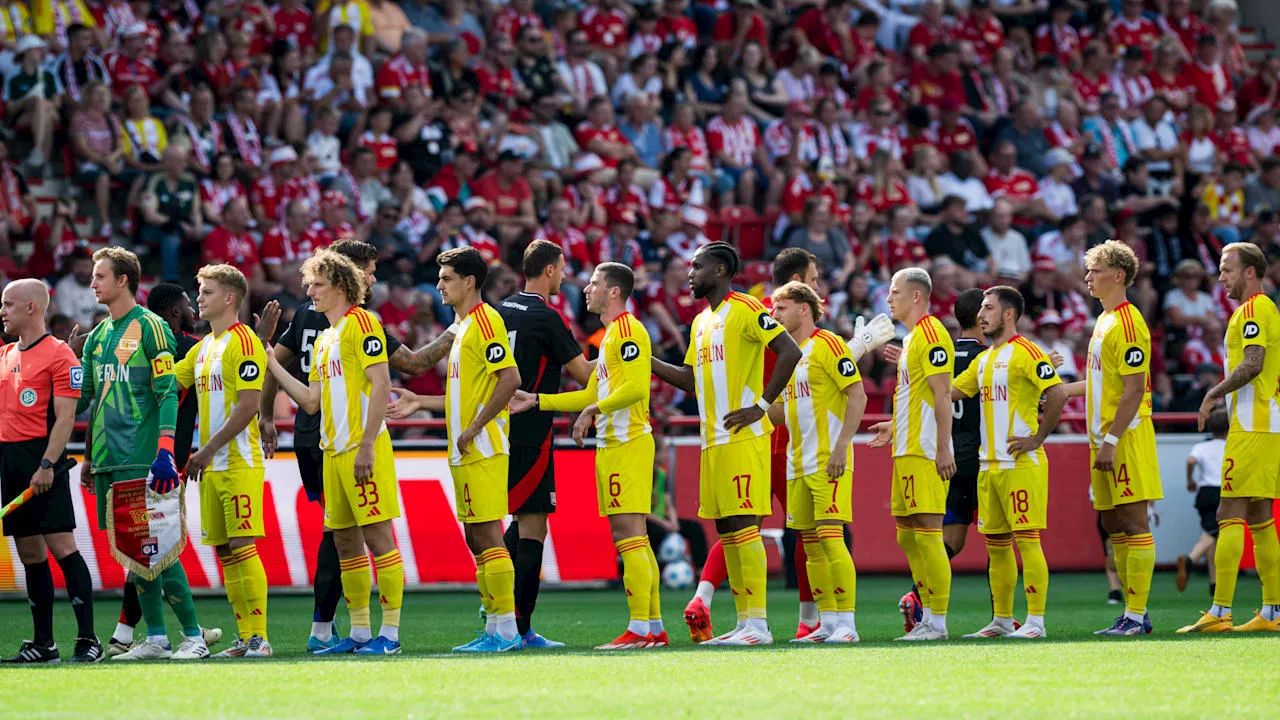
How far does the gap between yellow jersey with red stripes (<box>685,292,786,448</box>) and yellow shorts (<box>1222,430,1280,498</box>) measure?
10.6 ft

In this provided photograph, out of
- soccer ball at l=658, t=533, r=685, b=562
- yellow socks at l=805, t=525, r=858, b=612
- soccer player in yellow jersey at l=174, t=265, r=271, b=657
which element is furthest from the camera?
soccer ball at l=658, t=533, r=685, b=562

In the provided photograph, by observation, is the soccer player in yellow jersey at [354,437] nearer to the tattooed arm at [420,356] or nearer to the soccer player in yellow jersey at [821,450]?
the tattooed arm at [420,356]

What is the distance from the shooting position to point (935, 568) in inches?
396

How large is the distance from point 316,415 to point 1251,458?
6.14 metres

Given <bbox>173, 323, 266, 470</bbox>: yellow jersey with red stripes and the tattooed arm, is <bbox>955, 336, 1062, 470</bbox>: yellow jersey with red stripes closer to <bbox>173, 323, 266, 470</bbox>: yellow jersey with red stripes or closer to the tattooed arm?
the tattooed arm

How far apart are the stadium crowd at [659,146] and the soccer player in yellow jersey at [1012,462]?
7246 millimetres

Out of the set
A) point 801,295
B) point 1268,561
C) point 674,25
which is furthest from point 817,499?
point 674,25

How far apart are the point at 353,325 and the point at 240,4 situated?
40.3 feet

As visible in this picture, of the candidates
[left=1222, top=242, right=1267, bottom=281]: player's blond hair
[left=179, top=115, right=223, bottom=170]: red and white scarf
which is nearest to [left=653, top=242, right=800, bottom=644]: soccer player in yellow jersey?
[left=1222, top=242, right=1267, bottom=281]: player's blond hair

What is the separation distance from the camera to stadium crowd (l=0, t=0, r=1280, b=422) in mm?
17922

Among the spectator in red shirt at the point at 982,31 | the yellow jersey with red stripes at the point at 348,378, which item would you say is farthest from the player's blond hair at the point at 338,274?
the spectator in red shirt at the point at 982,31

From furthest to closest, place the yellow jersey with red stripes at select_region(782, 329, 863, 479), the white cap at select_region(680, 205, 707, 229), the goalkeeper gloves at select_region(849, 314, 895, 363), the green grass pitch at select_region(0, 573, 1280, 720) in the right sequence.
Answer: the white cap at select_region(680, 205, 707, 229) < the goalkeeper gloves at select_region(849, 314, 895, 363) < the yellow jersey with red stripes at select_region(782, 329, 863, 479) < the green grass pitch at select_region(0, 573, 1280, 720)

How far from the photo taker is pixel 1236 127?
1009 inches

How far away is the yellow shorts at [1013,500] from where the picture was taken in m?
10.3
